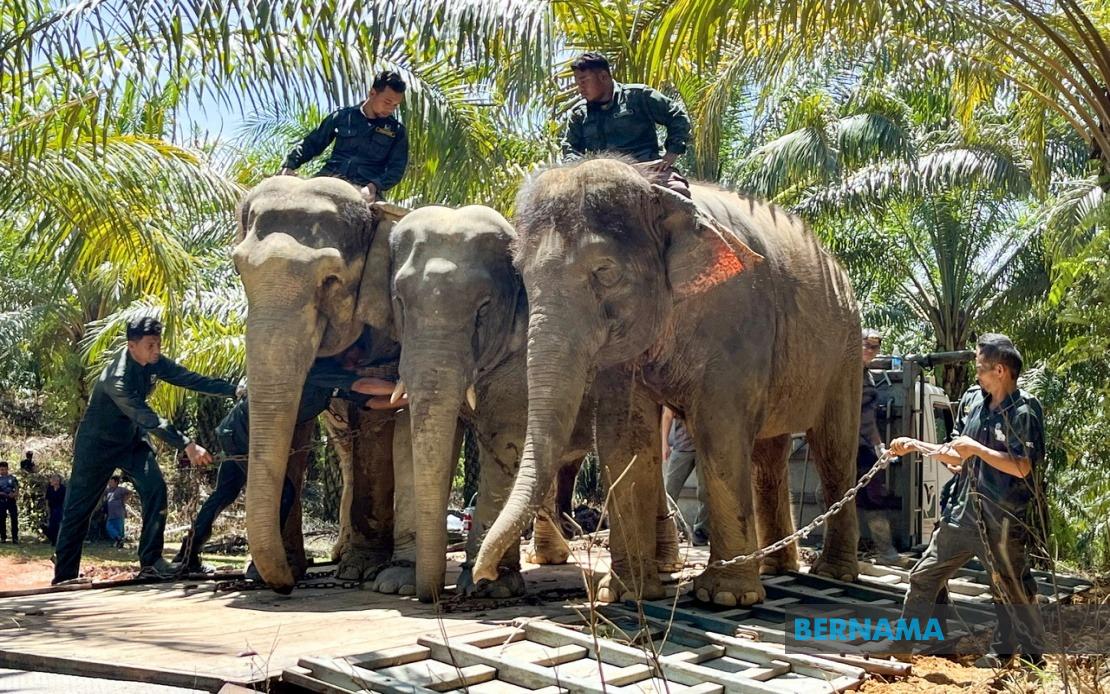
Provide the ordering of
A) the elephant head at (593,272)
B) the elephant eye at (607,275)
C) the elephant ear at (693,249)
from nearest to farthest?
the elephant head at (593,272) → the elephant eye at (607,275) → the elephant ear at (693,249)

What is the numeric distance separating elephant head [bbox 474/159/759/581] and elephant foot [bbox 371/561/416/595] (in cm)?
157

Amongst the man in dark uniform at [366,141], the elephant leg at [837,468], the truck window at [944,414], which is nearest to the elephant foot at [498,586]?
the elephant leg at [837,468]

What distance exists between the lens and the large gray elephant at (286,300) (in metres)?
7.20

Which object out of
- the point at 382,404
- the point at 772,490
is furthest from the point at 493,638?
the point at 772,490

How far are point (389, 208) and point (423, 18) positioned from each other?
158 centimetres

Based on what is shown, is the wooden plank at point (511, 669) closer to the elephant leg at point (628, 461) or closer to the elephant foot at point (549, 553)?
the elephant leg at point (628, 461)

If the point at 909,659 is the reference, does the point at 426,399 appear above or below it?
above

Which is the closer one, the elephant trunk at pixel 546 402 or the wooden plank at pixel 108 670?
the wooden plank at pixel 108 670

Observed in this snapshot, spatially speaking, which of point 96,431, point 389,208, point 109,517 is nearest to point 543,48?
point 389,208

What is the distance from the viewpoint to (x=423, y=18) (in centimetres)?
885

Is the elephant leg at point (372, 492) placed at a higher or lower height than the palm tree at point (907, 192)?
lower

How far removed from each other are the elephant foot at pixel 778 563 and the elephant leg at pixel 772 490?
0.41 metres

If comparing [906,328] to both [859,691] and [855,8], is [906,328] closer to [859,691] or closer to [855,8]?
[855,8]

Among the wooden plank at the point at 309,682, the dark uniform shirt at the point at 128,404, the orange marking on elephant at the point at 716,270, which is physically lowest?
the wooden plank at the point at 309,682
